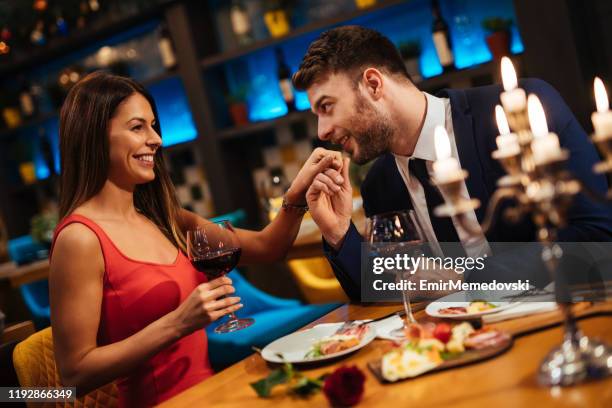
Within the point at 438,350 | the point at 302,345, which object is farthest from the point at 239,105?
the point at 438,350

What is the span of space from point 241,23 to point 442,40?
146cm

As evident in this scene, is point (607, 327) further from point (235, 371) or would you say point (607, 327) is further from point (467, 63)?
point (467, 63)

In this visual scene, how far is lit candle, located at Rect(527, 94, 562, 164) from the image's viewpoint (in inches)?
32.4

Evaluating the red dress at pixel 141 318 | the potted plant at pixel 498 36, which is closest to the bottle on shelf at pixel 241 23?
the potted plant at pixel 498 36

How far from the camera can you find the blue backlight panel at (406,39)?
3.95m

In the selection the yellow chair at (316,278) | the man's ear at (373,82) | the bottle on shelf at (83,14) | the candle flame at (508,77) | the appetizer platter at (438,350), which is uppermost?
the bottle on shelf at (83,14)

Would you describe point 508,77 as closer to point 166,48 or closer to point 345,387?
point 345,387

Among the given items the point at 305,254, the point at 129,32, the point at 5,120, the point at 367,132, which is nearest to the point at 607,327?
the point at 367,132

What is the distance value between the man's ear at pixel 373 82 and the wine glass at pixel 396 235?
0.89m

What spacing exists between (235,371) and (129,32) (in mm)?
4611

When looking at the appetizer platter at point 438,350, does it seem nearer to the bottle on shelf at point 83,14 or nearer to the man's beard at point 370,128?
the man's beard at point 370,128

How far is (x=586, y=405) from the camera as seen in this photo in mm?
804

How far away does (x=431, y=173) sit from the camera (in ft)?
6.25

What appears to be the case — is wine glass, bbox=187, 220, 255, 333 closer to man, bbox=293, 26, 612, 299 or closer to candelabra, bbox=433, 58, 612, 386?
man, bbox=293, 26, 612, 299
